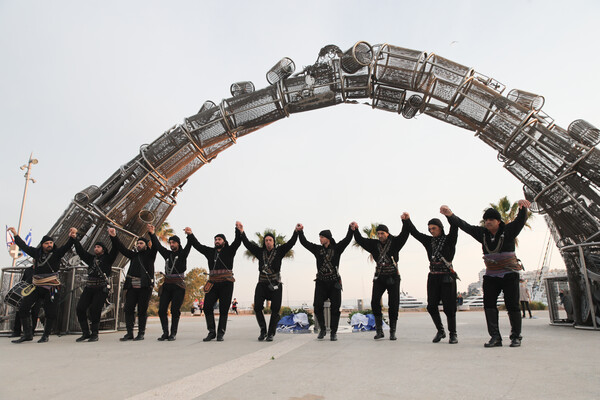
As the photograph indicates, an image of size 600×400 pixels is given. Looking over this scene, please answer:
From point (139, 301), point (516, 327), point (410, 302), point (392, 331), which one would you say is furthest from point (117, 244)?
point (410, 302)

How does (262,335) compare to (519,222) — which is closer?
(519,222)

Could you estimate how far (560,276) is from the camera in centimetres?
1018

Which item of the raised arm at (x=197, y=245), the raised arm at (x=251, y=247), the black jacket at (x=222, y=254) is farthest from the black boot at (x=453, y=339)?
the raised arm at (x=197, y=245)

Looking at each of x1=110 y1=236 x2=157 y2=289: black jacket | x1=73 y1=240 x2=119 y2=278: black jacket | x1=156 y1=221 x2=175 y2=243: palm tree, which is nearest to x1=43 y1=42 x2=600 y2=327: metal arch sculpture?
x1=73 y1=240 x2=119 y2=278: black jacket

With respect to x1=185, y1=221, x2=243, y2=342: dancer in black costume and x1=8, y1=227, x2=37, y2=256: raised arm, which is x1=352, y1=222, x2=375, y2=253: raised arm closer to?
x1=185, y1=221, x2=243, y2=342: dancer in black costume

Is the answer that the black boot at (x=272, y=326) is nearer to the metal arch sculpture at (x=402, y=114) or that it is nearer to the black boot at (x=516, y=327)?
the black boot at (x=516, y=327)

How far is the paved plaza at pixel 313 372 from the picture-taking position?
10.5ft

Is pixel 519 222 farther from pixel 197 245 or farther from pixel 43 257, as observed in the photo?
pixel 43 257

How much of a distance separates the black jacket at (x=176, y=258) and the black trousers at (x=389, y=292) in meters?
4.10

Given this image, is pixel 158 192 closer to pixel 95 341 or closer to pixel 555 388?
pixel 95 341

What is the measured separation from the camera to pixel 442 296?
6996 mm

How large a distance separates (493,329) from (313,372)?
3493mm

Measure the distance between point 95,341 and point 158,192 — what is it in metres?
4.86

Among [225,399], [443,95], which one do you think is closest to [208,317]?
[225,399]
